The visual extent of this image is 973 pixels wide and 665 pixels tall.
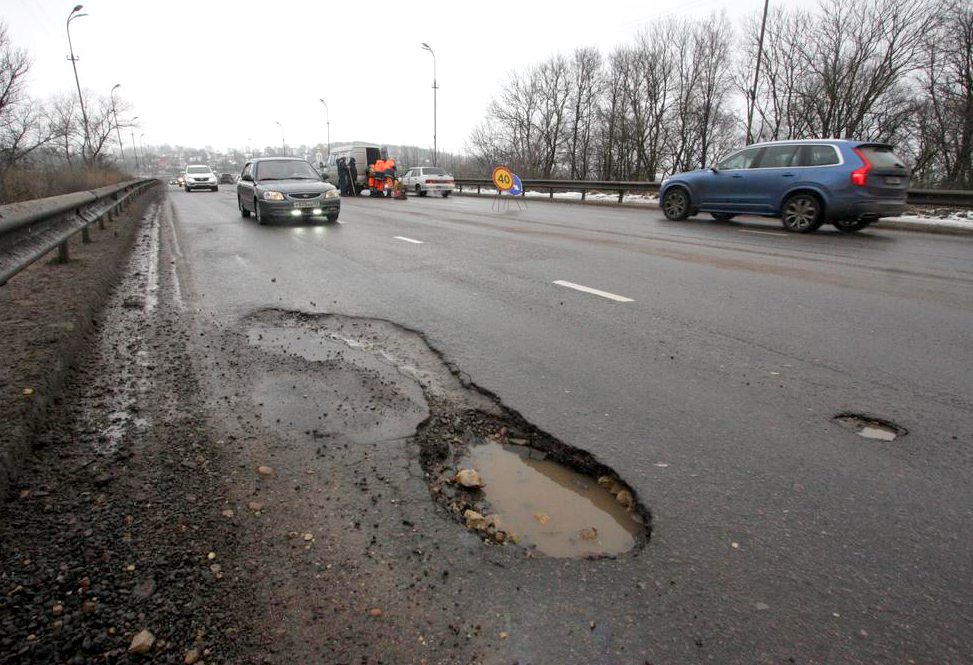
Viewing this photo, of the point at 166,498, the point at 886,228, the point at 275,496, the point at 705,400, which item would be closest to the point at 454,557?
the point at 275,496

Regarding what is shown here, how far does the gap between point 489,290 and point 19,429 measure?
4385 millimetres

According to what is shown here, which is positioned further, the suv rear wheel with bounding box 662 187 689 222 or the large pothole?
the suv rear wheel with bounding box 662 187 689 222

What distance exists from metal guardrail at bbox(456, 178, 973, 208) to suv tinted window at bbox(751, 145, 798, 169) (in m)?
4.68

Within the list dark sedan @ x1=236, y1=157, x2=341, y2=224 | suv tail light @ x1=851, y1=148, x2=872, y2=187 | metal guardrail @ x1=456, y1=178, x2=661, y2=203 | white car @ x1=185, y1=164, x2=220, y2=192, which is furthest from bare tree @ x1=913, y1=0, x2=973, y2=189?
white car @ x1=185, y1=164, x2=220, y2=192

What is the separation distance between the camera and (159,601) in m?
1.74

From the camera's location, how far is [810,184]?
11.4 meters

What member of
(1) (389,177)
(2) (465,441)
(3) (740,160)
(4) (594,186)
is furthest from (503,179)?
(2) (465,441)

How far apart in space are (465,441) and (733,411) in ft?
5.07

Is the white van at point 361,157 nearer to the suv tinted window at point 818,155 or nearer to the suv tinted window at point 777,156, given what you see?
the suv tinted window at point 777,156

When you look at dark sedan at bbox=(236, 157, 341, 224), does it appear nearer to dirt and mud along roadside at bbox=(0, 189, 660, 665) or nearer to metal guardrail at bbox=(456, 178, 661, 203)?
dirt and mud along roadside at bbox=(0, 189, 660, 665)

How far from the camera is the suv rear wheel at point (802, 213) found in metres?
11.5

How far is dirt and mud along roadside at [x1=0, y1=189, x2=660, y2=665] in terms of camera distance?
164 cm

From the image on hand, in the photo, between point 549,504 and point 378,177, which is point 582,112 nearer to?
point 378,177

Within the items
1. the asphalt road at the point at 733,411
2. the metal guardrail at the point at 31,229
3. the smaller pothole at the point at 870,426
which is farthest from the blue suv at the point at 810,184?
the metal guardrail at the point at 31,229
